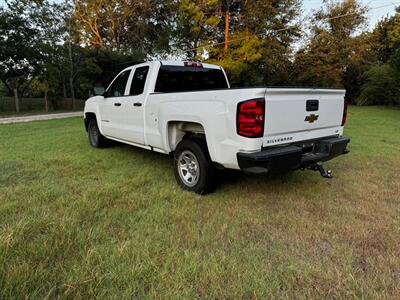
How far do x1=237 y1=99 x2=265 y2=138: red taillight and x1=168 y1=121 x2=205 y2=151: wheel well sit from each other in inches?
37.4

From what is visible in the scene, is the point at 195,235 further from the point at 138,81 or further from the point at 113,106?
the point at 113,106

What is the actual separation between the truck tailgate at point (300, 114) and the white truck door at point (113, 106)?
3.03 metres

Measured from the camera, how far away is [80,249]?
94.3 inches

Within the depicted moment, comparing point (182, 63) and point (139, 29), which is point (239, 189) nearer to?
point (182, 63)

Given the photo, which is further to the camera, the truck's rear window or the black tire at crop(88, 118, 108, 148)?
the black tire at crop(88, 118, 108, 148)

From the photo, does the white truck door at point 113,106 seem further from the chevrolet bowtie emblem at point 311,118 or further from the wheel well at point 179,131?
the chevrolet bowtie emblem at point 311,118

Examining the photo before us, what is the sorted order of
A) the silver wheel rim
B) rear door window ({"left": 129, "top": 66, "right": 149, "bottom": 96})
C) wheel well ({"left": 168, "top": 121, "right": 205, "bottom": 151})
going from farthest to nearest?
rear door window ({"left": 129, "top": 66, "right": 149, "bottom": 96}) < wheel well ({"left": 168, "top": 121, "right": 205, "bottom": 151}) < the silver wheel rim

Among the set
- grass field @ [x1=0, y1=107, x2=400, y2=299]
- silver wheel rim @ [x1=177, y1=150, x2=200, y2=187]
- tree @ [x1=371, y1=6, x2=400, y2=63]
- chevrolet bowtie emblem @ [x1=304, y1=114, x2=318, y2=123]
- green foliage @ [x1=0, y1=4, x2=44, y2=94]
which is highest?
tree @ [x1=371, y1=6, x2=400, y2=63]

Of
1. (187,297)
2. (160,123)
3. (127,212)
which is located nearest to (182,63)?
(160,123)

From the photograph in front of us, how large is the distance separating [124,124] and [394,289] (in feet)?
14.3

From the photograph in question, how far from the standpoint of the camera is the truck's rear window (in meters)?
4.54

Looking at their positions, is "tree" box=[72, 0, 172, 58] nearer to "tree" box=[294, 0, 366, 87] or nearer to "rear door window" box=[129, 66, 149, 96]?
"tree" box=[294, 0, 366, 87]

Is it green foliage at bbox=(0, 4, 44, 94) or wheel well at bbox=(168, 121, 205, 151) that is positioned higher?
green foliage at bbox=(0, 4, 44, 94)

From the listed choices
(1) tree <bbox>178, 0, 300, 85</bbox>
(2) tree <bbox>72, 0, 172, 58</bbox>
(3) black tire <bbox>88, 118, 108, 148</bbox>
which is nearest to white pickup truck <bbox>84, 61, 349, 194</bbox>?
(3) black tire <bbox>88, 118, 108, 148</bbox>
